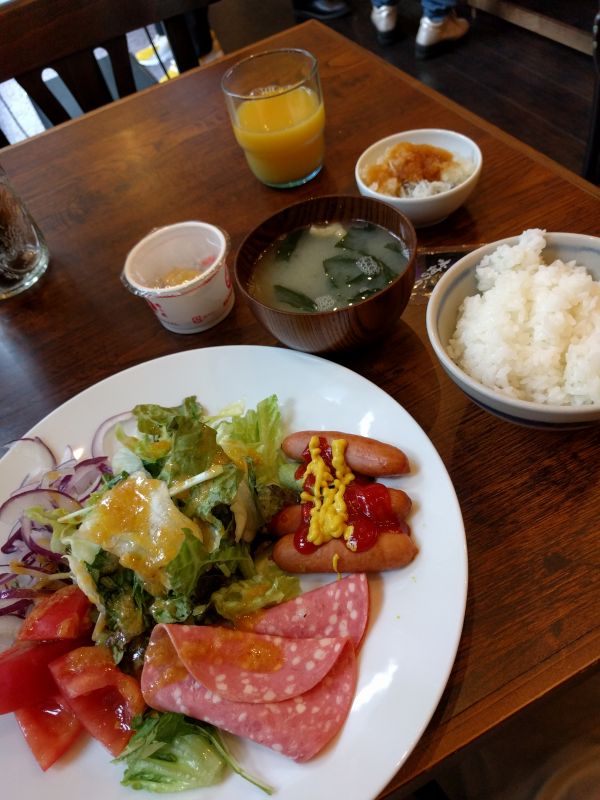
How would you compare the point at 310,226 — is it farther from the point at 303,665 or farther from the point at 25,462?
the point at 303,665

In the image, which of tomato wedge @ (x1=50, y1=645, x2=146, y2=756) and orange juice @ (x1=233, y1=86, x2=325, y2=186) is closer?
tomato wedge @ (x1=50, y1=645, x2=146, y2=756)

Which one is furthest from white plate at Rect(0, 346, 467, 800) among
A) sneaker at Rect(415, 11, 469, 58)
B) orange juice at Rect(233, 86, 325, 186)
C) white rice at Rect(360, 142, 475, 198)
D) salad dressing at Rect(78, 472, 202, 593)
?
sneaker at Rect(415, 11, 469, 58)

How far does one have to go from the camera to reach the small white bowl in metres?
1.51

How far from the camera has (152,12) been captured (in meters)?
2.43

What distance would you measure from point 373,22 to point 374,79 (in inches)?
128

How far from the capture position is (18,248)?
1.76 metres

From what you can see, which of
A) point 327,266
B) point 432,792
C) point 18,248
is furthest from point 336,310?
point 18,248

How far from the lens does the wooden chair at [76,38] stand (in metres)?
2.31

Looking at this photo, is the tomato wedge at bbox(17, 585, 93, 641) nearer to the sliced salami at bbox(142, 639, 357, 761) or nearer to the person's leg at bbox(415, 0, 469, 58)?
the sliced salami at bbox(142, 639, 357, 761)

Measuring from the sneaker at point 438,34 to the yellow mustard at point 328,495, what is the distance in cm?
424

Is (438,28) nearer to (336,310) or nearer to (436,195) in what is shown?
(436,195)

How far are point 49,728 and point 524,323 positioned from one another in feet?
3.41

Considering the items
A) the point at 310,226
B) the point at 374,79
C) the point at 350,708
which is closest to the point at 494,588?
the point at 350,708

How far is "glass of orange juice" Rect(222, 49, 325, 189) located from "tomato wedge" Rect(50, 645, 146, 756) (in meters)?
1.35
